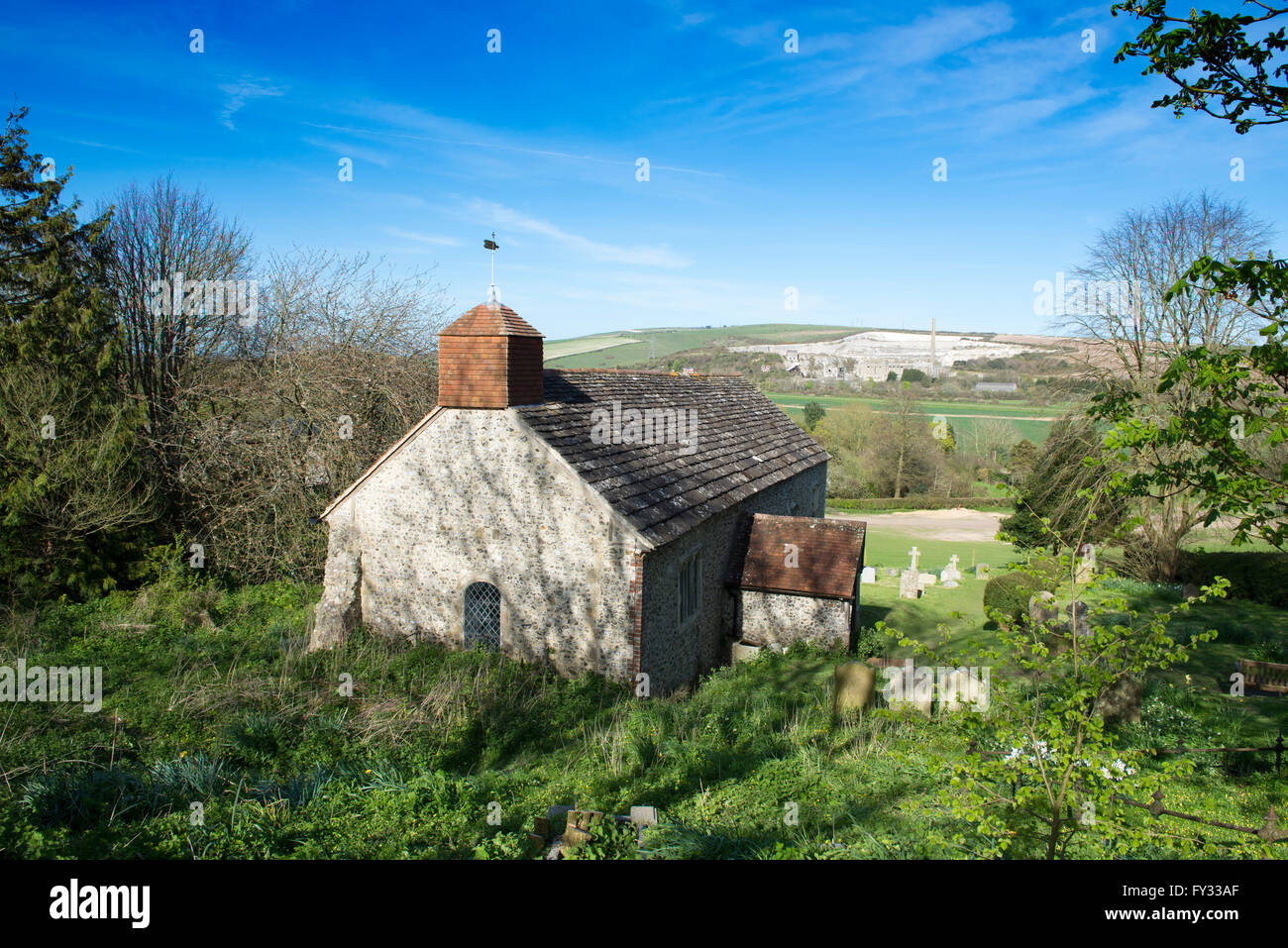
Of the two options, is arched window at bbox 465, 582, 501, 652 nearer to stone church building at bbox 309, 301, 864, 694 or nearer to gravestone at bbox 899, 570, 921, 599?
stone church building at bbox 309, 301, 864, 694

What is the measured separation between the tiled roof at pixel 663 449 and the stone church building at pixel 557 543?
69 mm

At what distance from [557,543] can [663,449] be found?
4.81 meters

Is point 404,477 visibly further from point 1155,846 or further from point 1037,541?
point 1037,541

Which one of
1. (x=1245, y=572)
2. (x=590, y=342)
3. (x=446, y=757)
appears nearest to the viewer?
(x=446, y=757)

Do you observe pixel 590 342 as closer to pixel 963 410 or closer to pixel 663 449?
pixel 963 410

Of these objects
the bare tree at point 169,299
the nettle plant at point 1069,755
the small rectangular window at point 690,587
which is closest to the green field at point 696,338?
the bare tree at point 169,299

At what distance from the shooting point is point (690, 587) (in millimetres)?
15945

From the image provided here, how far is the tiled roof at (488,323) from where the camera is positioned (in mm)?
14352

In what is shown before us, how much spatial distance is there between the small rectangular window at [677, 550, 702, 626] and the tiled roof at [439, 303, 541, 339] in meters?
5.97

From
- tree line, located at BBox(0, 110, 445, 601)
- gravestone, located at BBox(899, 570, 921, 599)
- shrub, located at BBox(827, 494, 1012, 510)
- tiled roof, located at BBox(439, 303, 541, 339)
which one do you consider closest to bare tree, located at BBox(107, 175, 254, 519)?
tree line, located at BBox(0, 110, 445, 601)

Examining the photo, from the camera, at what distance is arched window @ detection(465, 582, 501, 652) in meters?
15.0

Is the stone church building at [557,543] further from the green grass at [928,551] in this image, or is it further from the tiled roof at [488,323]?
the green grass at [928,551]

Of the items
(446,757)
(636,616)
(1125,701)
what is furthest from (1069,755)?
(636,616)

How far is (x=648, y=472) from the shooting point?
630 inches
